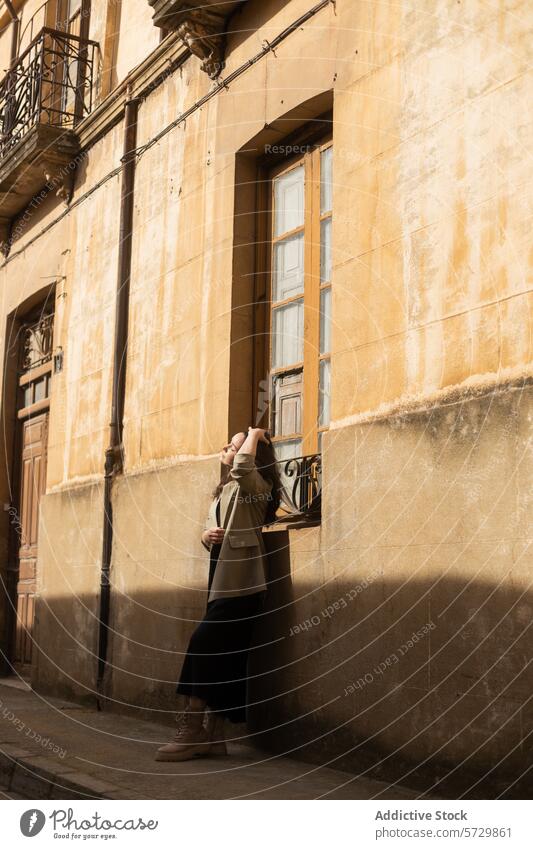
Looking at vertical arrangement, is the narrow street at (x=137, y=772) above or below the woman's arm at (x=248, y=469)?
below

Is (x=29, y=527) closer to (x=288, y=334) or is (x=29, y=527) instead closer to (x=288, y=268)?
(x=288, y=334)

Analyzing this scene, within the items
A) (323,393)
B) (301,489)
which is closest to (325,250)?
(323,393)

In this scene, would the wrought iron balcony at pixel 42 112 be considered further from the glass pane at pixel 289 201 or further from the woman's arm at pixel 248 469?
the woman's arm at pixel 248 469

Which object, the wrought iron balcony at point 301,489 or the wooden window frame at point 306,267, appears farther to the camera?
the wooden window frame at point 306,267

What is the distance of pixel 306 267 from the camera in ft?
23.2

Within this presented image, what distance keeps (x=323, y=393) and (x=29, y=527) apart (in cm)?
597

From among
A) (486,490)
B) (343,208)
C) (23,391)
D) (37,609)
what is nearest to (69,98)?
(23,391)

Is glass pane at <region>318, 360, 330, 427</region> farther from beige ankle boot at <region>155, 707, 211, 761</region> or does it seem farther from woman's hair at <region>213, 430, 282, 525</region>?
beige ankle boot at <region>155, 707, 211, 761</region>

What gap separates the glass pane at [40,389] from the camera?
1169 cm

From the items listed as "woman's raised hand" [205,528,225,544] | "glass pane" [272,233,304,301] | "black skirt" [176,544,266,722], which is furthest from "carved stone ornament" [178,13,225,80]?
"black skirt" [176,544,266,722]

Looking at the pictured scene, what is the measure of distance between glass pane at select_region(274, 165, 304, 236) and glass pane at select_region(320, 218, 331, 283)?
0.33m

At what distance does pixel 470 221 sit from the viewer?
5.30 meters

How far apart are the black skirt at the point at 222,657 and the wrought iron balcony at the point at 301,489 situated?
0.54 meters

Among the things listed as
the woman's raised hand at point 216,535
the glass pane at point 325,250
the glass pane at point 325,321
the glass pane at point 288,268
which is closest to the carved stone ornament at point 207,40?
the glass pane at point 288,268
